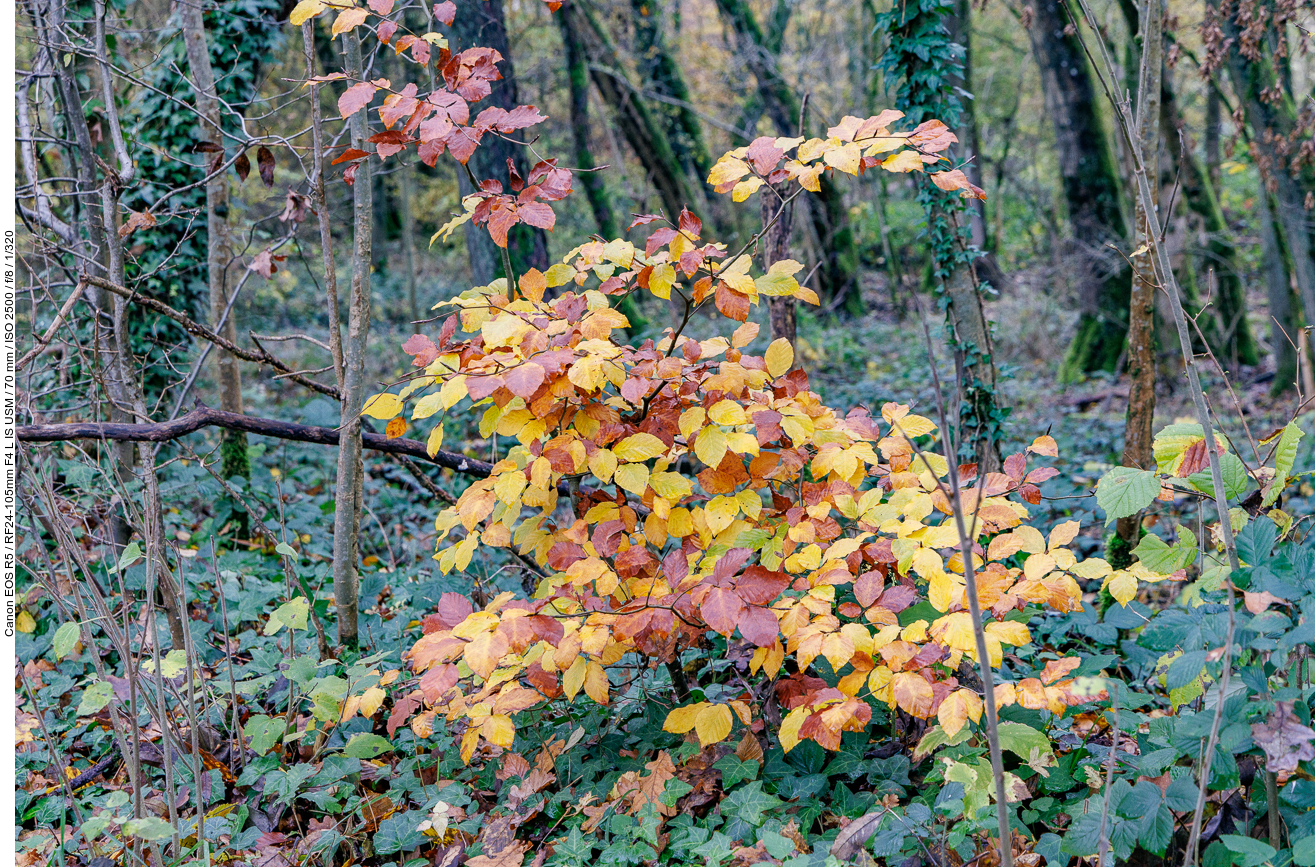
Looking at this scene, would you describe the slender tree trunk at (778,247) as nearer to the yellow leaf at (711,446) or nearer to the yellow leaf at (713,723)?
the yellow leaf at (711,446)

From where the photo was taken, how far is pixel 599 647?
6.53 feet

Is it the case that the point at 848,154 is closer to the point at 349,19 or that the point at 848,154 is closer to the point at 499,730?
the point at 349,19

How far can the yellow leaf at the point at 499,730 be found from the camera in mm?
2037

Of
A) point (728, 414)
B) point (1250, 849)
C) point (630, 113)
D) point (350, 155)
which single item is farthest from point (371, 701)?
point (630, 113)

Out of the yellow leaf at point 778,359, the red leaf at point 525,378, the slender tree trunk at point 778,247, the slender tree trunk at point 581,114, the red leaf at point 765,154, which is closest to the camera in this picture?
the red leaf at point 525,378

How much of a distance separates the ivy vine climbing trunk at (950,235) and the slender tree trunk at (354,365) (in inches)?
101

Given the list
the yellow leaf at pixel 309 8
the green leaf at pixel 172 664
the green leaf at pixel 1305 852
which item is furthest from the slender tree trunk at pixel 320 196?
the green leaf at pixel 1305 852

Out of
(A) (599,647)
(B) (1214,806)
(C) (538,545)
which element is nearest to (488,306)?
(C) (538,545)

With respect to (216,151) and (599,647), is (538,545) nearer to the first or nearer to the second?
(599,647)

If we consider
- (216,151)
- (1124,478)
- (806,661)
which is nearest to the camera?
(806,661)

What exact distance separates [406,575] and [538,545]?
1433 mm

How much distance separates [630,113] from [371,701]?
10.1 m

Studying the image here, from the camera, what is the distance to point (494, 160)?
6754 mm

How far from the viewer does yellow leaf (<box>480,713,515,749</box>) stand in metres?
2.04
